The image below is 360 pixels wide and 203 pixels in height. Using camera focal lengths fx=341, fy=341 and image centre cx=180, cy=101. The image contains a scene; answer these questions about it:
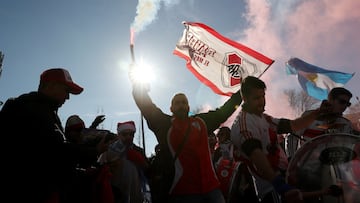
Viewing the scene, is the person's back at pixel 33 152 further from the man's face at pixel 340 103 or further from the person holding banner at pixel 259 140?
the man's face at pixel 340 103

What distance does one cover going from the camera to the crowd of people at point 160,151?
2768mm

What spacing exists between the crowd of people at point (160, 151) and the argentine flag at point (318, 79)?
146 inches

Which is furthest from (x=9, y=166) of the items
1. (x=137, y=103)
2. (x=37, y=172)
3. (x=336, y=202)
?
(x=336, y=202)

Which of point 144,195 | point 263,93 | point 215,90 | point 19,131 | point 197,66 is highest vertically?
point 197,66

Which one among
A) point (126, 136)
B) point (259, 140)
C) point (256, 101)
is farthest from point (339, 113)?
point (126, 136)

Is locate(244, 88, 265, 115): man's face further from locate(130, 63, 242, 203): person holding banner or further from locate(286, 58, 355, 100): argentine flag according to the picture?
locate(286, 58, 355, 100): argentine flag

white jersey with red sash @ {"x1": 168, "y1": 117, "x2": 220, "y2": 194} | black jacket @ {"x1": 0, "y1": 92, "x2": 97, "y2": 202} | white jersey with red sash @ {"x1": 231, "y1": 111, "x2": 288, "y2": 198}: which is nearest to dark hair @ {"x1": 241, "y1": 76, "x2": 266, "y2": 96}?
white jersey with red sash @ {"x1": 231, "y1": 111, "x2": 288, "y2": 198}

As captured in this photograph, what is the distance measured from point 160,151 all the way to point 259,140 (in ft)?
4.88

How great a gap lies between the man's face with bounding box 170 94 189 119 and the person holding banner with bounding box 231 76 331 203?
40.1 inches

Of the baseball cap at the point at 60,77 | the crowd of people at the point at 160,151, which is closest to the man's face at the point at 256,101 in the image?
the crowd of people at the point at 160,151

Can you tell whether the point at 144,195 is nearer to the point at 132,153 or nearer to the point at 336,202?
the point at 132,153

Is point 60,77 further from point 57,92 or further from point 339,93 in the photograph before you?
point 339,93

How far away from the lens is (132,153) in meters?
5.64

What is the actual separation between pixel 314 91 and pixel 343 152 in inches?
254
